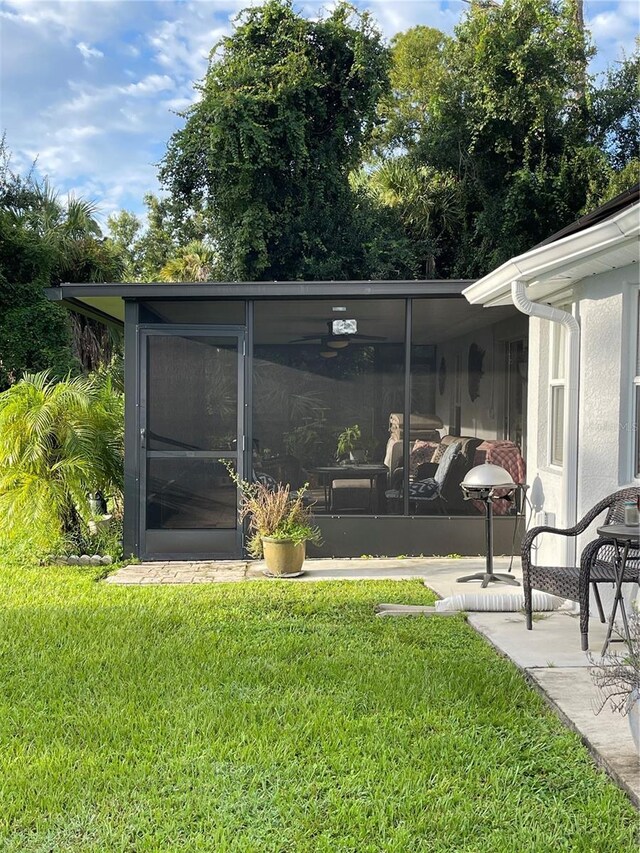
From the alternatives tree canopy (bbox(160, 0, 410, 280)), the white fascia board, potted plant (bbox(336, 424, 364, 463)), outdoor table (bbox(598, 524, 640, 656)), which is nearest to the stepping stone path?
potted plant (bbox(336, 424, 364, 463))

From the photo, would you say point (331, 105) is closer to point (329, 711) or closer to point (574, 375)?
point (574, 375)

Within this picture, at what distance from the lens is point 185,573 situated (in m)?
7.11

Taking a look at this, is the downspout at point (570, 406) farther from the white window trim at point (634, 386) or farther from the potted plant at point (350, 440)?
the potted plant at point (350, 440)

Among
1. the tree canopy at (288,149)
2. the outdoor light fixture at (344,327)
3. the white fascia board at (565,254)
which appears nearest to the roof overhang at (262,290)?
the outdoor light fixture at (344,327)

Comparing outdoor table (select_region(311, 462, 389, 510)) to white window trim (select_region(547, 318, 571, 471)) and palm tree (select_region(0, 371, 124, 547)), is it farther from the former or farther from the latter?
palm tree (select_region(0, 371, 124, 547))

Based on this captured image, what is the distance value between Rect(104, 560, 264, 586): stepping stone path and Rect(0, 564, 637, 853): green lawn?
1443 millimetres

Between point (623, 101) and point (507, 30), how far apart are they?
2885 millimetres

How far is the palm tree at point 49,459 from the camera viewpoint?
7258 mm

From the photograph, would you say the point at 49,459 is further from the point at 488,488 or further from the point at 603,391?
the point at 603,391

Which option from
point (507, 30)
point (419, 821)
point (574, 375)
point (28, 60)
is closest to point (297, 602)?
point (574, 375)

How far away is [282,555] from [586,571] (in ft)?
10.3

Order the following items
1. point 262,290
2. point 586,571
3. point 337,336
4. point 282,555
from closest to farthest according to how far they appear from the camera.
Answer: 1. point 586,571
2. point 282,555
3. point 262,290
4. point 337,336

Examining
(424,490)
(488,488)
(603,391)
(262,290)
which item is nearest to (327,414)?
(424,490)

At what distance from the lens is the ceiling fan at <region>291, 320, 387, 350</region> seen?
7.70 meters
